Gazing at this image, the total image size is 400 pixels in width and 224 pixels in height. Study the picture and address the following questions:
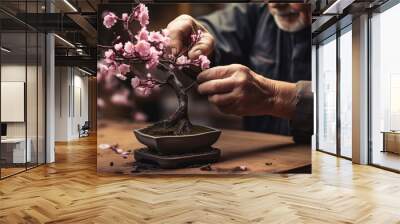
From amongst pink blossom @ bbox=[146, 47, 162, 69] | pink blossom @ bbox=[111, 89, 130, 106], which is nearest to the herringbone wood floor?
pink blossom @ bbox=[111, 89, 130, 106]

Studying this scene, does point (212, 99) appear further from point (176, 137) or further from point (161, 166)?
point (161, 166)

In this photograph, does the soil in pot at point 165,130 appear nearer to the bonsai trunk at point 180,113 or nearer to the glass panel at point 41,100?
the bonsai trunk at point 180,113

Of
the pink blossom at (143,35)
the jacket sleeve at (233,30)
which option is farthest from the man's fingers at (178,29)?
the pink blossom at (143,35)

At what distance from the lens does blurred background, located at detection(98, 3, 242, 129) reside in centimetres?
607

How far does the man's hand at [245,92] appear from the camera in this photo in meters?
6.03

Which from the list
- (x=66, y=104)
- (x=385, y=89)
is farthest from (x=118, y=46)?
(x=66, y=104)

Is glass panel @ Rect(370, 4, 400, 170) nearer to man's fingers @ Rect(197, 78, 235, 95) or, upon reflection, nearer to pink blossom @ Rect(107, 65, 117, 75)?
man's fingers @ Rect(197, 78, 235, 95)

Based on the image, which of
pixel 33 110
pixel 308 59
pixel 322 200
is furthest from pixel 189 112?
pixel 33 110

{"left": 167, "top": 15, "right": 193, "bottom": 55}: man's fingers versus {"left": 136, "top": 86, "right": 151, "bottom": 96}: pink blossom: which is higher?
{"left": 167, "top": 15, "right": 193, "bottom": 55}: man's fingers

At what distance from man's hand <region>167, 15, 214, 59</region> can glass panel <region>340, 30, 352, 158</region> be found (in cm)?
371

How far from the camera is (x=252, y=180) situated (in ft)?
18.9

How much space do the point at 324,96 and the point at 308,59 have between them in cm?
426

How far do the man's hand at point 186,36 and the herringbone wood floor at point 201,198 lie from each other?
2009mm

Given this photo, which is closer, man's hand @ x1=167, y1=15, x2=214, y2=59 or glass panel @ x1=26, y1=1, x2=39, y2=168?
man's hand @ x1=167, y1=15, x2=214, y2=59
